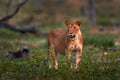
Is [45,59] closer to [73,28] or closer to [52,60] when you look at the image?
[52,60]

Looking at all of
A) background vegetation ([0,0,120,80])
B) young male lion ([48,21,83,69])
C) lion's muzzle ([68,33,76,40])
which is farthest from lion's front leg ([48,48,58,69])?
lion's muzzle ([68,33,76,40])

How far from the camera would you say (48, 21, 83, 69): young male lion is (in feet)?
41.2

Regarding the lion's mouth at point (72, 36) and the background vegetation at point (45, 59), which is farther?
the lion's mouth at point (72, 36)

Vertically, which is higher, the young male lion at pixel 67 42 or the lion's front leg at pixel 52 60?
the young male lion at pixel 67 42

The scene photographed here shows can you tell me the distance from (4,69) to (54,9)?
120 ft

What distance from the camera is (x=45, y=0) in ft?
177

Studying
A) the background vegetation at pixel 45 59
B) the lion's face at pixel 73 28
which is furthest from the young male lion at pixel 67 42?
the background vegetation at pixel 45 59

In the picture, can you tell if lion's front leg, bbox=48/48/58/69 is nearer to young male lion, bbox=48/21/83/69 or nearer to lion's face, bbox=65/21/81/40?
young male lion, bbox=48/21/83/69

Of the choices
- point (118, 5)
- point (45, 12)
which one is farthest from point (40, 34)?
point (118, 5)

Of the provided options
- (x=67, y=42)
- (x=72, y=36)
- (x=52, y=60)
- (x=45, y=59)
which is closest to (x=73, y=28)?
(x=72, y=36)

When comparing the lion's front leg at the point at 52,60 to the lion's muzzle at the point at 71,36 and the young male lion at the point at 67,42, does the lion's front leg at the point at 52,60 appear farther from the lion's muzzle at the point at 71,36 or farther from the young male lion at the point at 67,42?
the lion's muzzle at the point at 71,36

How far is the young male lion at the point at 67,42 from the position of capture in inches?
495

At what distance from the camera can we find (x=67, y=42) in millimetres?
13047

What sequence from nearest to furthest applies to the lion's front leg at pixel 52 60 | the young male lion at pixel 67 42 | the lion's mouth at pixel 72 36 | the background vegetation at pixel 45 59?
the background vegetation at pixel 45 59
the lion's front leg at pixel 52 60
the young male lion at pixel 67 42
the lion's mouth at pixel 72 36
